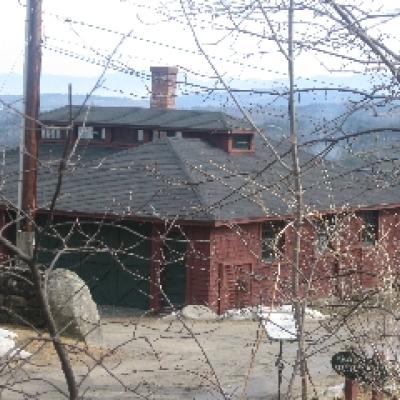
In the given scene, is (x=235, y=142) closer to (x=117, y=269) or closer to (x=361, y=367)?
(x=117, y=269)

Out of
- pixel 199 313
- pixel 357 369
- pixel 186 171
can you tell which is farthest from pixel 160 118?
pixel 357 369

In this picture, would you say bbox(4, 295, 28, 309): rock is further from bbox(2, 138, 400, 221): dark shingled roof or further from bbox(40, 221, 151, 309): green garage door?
bbox(40, 221, 151, 309): green garage door

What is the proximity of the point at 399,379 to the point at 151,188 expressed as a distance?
53.1ft

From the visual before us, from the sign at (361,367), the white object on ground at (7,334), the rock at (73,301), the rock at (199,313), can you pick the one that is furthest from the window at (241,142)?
the sign at (361,367)

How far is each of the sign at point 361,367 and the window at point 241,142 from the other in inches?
636

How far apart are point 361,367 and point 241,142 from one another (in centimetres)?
1724

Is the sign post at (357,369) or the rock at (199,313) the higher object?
the sign post at (357,369)

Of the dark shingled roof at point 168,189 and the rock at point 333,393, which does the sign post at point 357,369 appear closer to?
→ the rock at point 333,393

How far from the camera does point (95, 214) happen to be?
807 inches

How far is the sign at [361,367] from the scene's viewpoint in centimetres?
674

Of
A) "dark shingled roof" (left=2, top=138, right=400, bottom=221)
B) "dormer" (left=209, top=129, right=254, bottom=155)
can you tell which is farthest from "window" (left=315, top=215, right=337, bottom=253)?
"dormer" (left=209, top=129, right=254, bottom=155)

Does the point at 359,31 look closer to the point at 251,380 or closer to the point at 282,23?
the point at 282,23

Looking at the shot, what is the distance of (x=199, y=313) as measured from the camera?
63.0ft

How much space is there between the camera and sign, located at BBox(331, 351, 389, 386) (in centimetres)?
674
